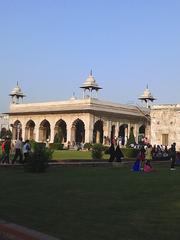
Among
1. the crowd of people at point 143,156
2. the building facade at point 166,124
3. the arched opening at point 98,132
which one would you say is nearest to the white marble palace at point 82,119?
the arched opening at point 98,132

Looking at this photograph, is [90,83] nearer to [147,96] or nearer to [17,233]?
[147,96]

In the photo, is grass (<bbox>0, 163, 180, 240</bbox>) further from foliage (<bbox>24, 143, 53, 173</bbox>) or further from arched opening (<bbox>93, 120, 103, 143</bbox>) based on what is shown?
arched opening (<bbox>93, 120, 103, 143</bbox>)

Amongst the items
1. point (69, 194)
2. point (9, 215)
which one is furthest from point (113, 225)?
point (69, 194)

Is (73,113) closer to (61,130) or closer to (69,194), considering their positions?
(61,130)

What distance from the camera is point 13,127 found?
2469 inches

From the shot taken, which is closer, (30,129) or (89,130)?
(89,130)

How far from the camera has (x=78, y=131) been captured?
59938mm

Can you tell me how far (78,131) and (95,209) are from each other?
52959 millimetres

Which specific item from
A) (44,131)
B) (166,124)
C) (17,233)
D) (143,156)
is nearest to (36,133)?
(44,131)

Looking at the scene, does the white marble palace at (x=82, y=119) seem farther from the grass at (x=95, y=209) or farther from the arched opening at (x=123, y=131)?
the grass at (x=95, y=209)

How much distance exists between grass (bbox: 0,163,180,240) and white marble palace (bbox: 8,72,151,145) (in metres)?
43.4

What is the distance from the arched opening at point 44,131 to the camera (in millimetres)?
59594

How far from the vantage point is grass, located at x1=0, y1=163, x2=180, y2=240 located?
552 cm

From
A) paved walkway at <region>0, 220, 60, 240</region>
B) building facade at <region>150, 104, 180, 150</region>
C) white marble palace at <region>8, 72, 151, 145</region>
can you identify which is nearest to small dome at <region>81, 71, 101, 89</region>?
white marble palace at <region>8, 72, 151, 145</region>
